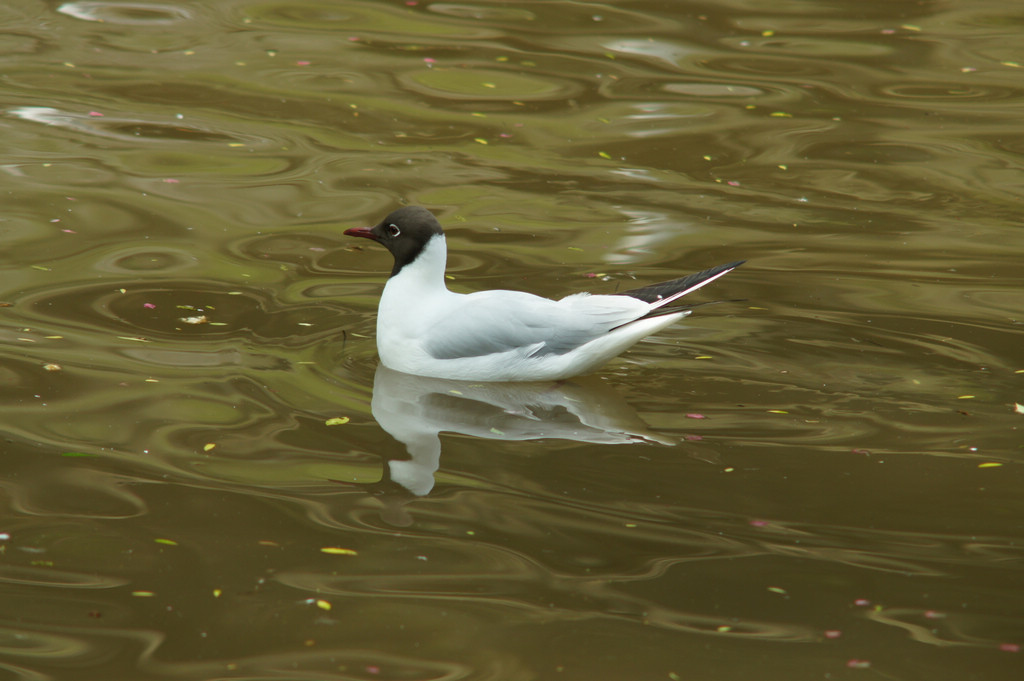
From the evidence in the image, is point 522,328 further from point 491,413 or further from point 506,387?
point 491,413

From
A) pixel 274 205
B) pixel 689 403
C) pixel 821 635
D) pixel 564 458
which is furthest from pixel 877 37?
pixel 821 635

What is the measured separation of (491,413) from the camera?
5.51 m

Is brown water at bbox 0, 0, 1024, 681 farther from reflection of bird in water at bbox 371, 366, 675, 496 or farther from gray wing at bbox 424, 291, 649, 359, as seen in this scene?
gray wing at bbox 424, 291, 649, 359

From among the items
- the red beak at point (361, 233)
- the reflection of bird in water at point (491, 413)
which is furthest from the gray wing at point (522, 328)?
the red beak at point (361, 233)

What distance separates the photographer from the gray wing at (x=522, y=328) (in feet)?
18.5

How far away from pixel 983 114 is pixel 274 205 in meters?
6.04

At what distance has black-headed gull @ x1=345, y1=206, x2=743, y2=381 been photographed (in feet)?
18.5

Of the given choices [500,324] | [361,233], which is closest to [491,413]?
[500,324]

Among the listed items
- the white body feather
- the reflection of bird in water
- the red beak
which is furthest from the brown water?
the red beak

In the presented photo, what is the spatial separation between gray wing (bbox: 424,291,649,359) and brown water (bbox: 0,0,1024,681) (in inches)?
9.5

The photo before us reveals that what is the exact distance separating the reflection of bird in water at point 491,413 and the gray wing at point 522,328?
205mm

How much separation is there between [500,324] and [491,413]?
439mm

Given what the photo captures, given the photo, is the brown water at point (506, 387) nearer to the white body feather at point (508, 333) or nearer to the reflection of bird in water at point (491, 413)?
the reflection of bird in water at point (491, 413)

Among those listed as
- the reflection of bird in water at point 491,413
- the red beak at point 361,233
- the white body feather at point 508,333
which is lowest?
the reflection of bird in water at point 491,413
